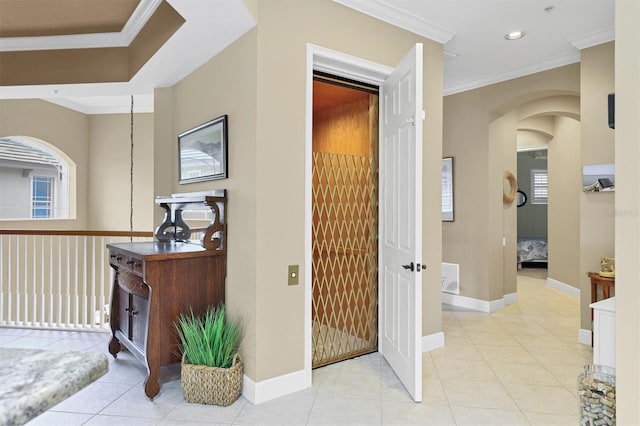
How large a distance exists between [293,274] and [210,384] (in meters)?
0.83

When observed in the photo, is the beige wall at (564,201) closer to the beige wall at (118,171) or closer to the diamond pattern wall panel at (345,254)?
the diamond pattern wall panel at (345,254)

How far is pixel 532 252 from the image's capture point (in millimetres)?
7977

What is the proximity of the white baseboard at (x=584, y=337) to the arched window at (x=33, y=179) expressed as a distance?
6.92 meters

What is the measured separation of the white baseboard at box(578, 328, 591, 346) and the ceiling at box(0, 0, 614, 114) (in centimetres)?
258

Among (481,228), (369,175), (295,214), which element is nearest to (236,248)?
(295,214)

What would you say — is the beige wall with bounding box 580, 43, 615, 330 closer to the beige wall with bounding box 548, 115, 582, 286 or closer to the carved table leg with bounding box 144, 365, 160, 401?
the beige wall with bounding box 548, 115, 582, 286

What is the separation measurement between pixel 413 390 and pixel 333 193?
1.55 meters

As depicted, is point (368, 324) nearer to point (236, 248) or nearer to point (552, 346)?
point (236, 248)

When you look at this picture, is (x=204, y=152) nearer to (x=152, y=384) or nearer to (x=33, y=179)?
(x=152, y=384)

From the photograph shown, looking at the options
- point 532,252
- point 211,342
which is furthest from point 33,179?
point 532,252

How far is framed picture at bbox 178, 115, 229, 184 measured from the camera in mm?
2781

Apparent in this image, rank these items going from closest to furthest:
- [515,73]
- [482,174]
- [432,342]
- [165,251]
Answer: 1. [165,251]
2. [432,342]
3. [515,73]
4. [482,174]

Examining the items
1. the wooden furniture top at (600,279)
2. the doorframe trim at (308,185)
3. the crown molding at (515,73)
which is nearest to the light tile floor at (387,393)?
the doorframe trim at (308,185)

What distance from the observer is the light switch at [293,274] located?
2.57m
